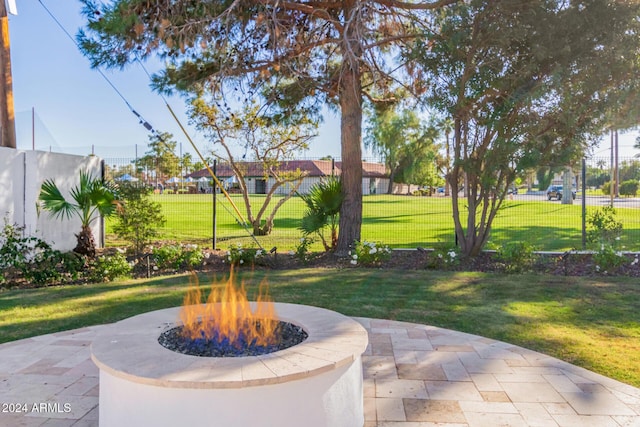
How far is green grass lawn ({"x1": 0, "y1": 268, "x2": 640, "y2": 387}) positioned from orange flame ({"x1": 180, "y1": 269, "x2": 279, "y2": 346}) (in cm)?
218

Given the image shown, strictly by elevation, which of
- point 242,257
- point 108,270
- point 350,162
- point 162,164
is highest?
point 162,164

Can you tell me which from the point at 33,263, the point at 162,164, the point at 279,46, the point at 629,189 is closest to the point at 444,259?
the point at 279,46

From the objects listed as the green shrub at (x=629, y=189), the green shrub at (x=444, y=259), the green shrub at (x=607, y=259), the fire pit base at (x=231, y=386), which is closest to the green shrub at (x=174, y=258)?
the green shrub at (x=444, y=259)

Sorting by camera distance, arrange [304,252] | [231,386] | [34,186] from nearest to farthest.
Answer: [231,386]
[34,186]
[304,252]

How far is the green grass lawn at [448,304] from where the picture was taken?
4277mm

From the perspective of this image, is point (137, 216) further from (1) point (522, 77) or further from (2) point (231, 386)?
(2) point (231, 386)

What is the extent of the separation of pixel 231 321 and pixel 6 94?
8262mm

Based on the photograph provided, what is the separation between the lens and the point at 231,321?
3006 millimetres

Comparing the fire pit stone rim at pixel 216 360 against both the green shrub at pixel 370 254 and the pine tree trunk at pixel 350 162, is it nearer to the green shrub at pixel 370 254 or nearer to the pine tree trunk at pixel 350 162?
the green shrub at pixel 370 254

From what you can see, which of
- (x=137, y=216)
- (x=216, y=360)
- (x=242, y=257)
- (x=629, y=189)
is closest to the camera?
(x=216, y=360)

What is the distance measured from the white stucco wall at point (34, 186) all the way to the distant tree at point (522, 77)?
23.1 feet

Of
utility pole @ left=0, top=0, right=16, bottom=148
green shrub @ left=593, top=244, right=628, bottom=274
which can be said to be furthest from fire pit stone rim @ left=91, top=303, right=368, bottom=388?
utility pole @ left=0, top=0, right=16, bottom=148

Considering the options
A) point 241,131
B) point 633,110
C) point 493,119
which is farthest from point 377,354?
point 241,131

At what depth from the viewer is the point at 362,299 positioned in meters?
5.88
